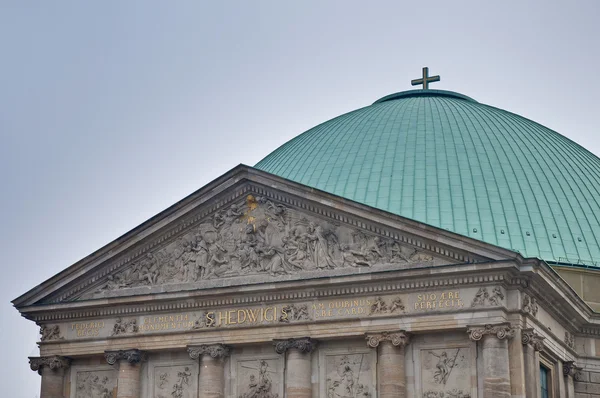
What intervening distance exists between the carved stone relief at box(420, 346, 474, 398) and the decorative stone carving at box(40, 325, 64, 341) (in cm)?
1281

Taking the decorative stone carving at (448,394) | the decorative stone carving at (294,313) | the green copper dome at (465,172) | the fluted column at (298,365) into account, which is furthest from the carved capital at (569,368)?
the decorative stone carving at (294,313)

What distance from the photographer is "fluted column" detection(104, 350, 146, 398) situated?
36.4 metres

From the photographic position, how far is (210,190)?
36.6m

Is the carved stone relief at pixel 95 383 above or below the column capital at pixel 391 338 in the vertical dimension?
below

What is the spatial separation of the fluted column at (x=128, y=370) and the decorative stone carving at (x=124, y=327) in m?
Answer: 0.67

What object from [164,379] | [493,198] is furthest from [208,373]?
[493,198]

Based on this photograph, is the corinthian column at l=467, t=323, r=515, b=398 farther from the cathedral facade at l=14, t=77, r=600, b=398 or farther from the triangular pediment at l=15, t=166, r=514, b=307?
the triangular pediment at l=15, t=166, r=514, b=307

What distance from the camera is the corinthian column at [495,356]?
1232 inches

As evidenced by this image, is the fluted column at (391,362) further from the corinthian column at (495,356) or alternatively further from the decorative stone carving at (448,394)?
the corinthian column at (495,356)

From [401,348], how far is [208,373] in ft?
21.1

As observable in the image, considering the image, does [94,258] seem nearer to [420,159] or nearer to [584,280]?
[420,159]

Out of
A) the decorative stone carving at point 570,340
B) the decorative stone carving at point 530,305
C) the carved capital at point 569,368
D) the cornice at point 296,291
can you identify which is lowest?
the carved capital at point 569,368

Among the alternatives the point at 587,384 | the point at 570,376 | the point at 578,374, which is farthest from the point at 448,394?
the point at 587,384

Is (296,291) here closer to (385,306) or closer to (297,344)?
(297,344)
